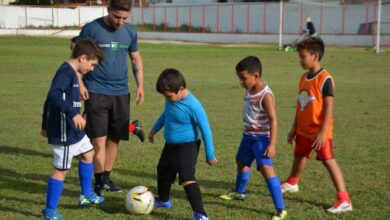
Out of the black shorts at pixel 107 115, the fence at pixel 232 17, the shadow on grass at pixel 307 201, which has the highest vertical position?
the fence at pixel 232 17

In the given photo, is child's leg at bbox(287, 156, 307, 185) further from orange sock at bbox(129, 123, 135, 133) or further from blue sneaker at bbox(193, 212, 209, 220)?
orange sock at bbox(129, 123, 135, 133)

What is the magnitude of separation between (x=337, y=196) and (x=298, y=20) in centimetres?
4800

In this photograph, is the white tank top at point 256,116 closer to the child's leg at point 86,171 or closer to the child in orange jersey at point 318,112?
the child in orange jersey at point 318,112

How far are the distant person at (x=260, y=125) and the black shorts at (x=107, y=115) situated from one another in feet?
4.81

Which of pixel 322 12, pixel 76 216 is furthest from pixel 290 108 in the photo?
pixel 322 12

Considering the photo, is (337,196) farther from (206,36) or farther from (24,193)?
(206,36)

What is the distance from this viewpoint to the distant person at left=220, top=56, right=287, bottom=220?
5.59 meters

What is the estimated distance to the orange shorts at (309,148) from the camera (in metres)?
5.92

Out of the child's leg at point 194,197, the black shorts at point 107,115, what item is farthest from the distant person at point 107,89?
the child's leg at point 194,197

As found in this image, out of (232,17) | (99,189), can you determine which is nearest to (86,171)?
(99,189)

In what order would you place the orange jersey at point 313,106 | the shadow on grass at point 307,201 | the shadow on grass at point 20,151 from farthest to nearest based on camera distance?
the shadow on grass at point 20,151
the shadow on grass at point 307,201
the orange jersey at point 313,106

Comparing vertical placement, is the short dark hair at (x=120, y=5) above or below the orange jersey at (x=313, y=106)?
above

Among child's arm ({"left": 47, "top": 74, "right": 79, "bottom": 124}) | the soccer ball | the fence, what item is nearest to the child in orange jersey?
the soccer ball

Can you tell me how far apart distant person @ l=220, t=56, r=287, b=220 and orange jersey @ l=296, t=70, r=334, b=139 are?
452 mm
